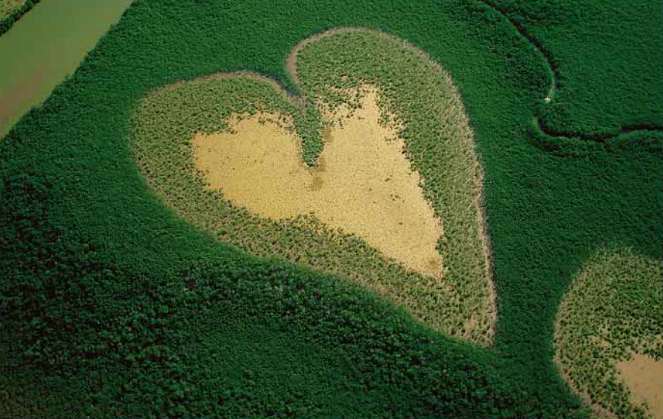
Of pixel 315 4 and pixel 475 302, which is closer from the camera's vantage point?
pixel 475 302

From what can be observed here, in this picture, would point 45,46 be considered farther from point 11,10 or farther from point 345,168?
point 345,168

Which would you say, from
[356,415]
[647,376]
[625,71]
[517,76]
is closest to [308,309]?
[356,415]

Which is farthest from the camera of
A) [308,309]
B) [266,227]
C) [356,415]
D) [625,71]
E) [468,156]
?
[625,71]

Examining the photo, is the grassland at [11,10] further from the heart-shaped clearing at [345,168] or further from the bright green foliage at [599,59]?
the bright green foliage at [599,59]

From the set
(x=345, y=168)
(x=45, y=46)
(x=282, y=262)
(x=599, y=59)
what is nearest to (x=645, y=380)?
(x=282, y=262)

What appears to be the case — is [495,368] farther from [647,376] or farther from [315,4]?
[315,4]

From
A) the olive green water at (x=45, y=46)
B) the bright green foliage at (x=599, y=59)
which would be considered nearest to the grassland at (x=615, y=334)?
the bright green foliage at (x=599, y=59)

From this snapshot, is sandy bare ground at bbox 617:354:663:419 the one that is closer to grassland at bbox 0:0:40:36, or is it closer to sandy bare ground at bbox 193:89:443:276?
sandy bare ground at bbox 193:89:443:276
